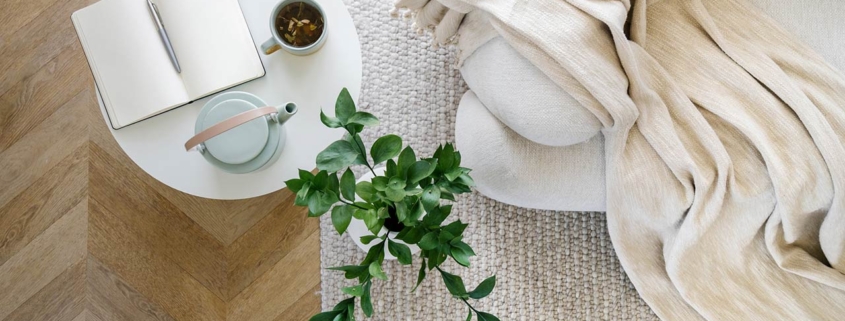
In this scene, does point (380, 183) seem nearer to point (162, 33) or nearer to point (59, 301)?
point (162, 33)

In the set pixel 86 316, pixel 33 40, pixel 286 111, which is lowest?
pixel 86 316

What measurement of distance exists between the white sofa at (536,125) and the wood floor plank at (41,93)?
0.90m

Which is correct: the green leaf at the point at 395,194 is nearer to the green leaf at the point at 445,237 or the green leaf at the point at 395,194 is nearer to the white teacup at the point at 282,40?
the green leaf at the point at 445,237

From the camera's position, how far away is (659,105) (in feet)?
3.70

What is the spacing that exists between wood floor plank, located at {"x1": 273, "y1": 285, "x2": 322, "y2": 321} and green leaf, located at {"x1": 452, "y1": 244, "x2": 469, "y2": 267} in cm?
63

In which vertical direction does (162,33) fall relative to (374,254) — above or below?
above

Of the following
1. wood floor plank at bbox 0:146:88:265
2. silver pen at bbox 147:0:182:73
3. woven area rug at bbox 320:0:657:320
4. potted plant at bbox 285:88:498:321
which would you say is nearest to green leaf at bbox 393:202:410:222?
potted plant at bbox 285:88:498:321

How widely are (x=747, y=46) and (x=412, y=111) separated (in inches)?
26.9

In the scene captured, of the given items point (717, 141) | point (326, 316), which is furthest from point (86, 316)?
point (717, 141)

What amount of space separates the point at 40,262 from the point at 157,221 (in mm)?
268

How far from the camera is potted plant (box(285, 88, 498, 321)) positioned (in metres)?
0.83

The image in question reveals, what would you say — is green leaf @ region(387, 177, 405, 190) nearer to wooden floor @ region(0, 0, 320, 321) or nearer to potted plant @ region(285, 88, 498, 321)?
potted plant @ region(285, 88, 498, 321)

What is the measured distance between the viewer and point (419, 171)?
0.85 metres

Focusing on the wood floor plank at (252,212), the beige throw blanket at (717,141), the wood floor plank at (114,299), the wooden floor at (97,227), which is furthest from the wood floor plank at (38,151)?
the beige throw blanket at (717,141)
